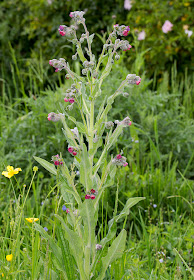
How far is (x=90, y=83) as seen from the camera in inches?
55.2

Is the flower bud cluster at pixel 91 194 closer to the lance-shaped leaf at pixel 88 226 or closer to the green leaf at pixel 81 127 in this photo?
the lance-shaped leaf at pixel 88 226

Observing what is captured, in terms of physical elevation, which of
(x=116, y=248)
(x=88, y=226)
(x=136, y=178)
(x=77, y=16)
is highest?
(x=77, y=16)

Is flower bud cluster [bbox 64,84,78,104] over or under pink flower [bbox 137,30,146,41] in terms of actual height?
over

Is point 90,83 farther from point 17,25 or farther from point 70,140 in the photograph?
point 17,25

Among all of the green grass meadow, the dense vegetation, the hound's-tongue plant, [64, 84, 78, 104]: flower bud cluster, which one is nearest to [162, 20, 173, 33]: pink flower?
the dense vegetation

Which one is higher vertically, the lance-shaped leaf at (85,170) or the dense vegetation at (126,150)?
the lance-shaped leaf at (85,170)

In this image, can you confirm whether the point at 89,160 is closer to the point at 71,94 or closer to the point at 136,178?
the point at 71,94

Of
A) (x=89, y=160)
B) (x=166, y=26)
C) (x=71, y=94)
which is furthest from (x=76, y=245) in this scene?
(x=166, y=26)

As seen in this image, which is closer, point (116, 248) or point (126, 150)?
point (116, 248)

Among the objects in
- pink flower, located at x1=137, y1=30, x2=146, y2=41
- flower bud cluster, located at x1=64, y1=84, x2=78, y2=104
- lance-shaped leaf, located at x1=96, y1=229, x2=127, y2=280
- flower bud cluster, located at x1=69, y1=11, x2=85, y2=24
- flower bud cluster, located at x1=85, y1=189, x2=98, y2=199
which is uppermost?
flower bud cluster, located at x1=69, y1=11, x2=85, y2=24

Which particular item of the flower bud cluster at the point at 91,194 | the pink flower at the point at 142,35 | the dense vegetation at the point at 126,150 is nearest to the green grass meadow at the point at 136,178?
the dense vegetation at the point at 126,150

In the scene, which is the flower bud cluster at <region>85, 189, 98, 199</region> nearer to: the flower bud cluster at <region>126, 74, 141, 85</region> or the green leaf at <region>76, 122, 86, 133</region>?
the green leaf at <region>76, 122, 86, 133</region>

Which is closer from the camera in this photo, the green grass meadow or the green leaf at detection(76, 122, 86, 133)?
the green leaf at detection(76, 122, 86, 133)

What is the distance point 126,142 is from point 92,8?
272cm
